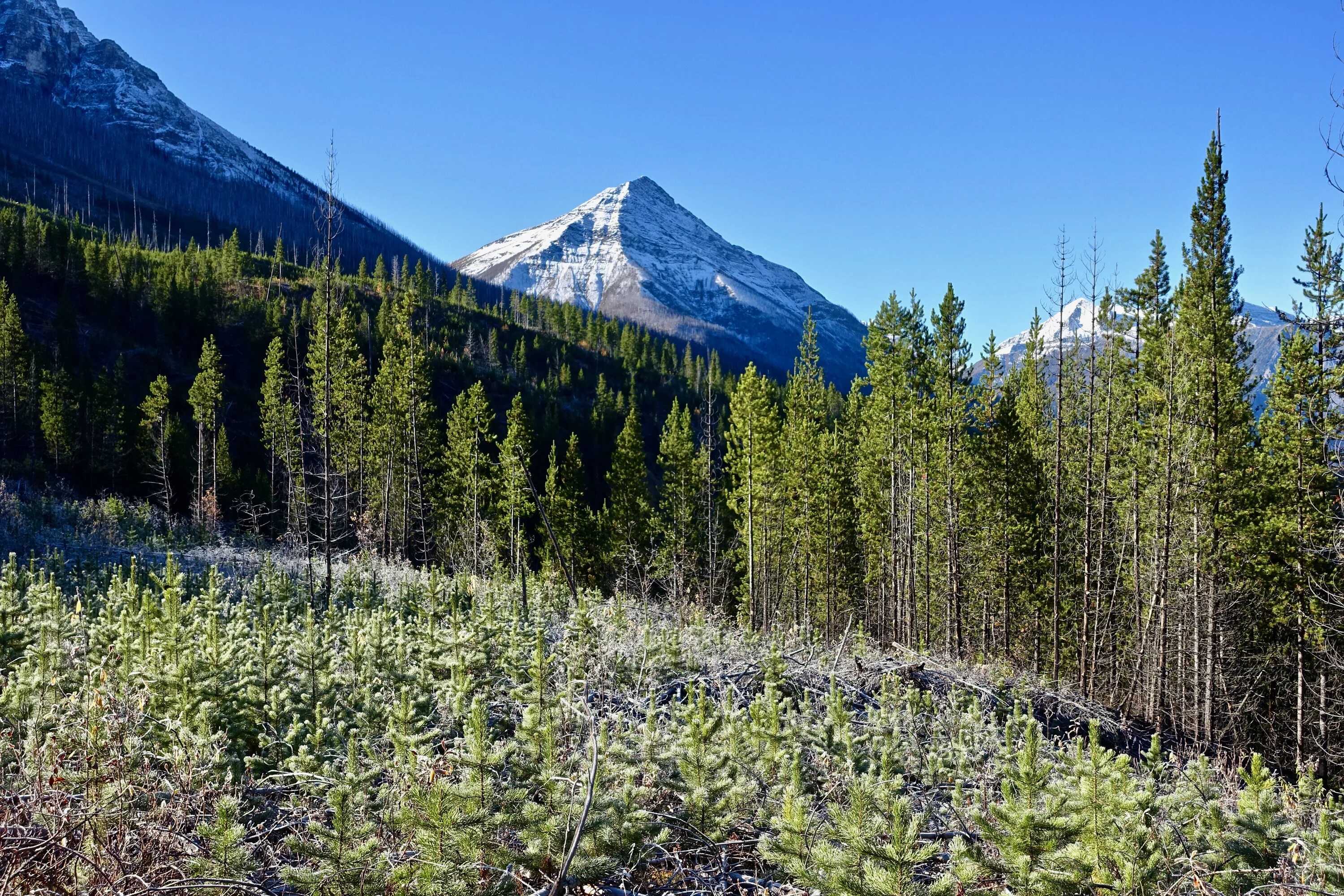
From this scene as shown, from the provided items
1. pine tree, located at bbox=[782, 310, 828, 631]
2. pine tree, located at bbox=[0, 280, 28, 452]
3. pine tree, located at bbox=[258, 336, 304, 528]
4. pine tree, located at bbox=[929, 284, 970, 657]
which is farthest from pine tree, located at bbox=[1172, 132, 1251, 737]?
pine tree, located at bbox=[0, 280, 28, 452]

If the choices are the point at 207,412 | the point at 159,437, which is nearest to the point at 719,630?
the point at 207,412

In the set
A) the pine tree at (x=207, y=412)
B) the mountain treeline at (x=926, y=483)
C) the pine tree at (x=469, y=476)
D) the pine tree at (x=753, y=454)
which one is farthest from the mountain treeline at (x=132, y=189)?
the pine tree at (x=753, y=454)

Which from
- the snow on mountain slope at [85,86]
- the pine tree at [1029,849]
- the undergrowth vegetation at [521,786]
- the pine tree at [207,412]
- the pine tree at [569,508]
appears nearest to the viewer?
the pine tree at [1029,849]

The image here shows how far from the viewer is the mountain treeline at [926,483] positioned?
16.3m

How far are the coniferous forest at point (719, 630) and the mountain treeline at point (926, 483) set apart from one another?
18 centimetres

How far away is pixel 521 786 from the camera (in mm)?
3219

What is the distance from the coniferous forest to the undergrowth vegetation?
27 millimetres

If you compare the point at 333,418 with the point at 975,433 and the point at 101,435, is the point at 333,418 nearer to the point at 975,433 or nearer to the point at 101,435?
the point at 101,435

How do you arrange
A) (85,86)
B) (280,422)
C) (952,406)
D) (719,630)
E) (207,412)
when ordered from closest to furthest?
(719,630), (952,406), (280,422), (207,412), (85,86)

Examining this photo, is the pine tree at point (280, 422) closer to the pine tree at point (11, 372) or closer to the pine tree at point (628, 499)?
the pine tree at point (11, 372)

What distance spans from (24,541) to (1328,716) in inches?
1156

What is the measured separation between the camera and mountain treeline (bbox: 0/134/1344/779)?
16266 millimetres

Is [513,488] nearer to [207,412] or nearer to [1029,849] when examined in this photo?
[207,412]

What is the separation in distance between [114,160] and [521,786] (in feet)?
661
